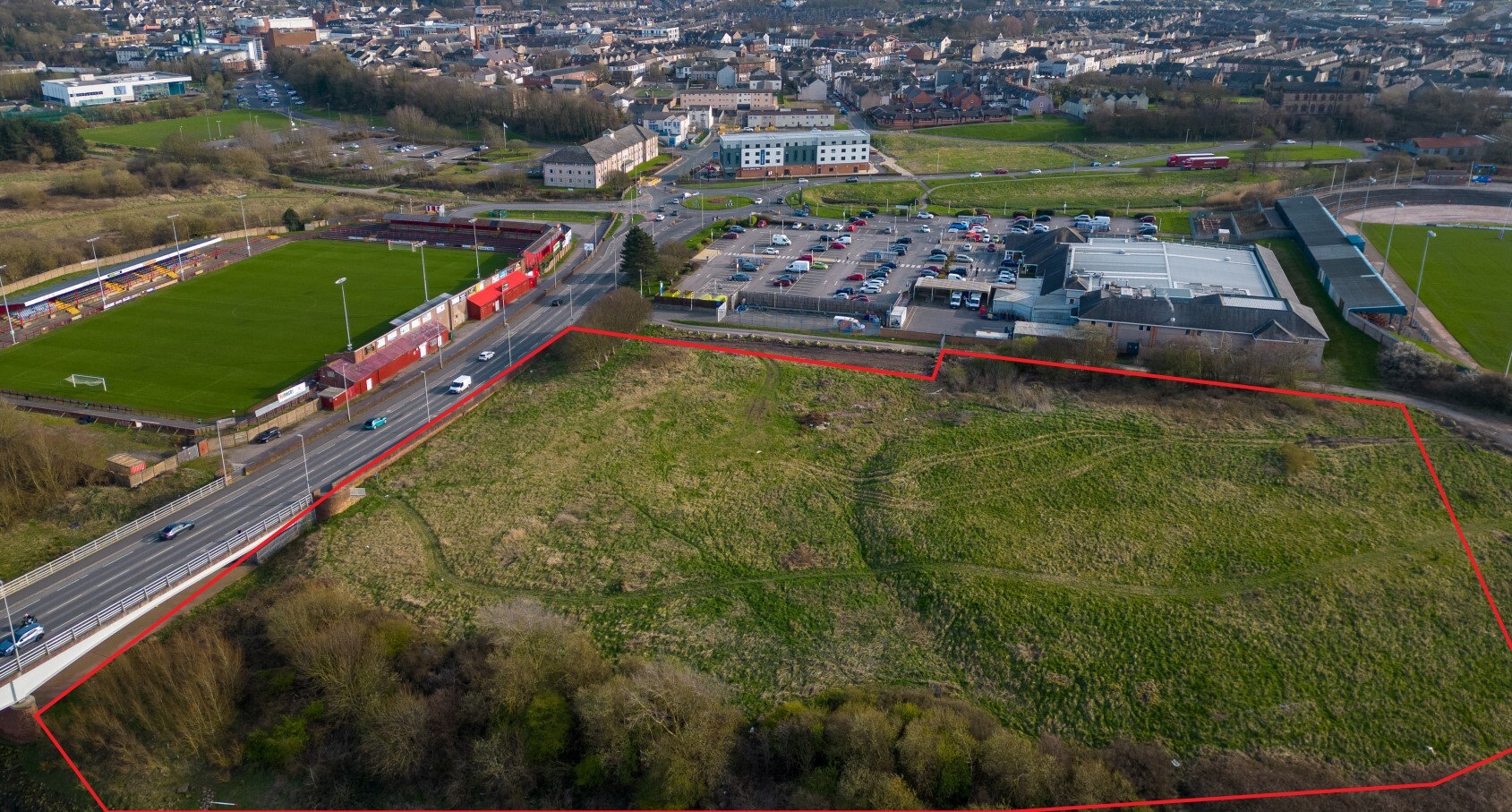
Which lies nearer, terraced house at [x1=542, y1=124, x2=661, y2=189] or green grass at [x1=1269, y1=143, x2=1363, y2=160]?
terraced house at [x1=542, y1=124, x2=661, y2=189]

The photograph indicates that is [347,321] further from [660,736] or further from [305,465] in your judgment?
[660,736]

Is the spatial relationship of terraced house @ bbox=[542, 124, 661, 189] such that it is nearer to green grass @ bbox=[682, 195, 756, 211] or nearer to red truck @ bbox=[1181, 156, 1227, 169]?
green grass @ bbox=[682, 195, 756, 211]

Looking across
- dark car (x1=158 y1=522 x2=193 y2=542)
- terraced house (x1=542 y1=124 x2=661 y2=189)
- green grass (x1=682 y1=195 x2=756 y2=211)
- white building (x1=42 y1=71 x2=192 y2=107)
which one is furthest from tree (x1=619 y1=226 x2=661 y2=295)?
white building (x1=42 y1=71 x2=192 y2=107)

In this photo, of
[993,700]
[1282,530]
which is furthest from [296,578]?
[1282,530]

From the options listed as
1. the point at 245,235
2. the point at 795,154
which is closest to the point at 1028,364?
the point at 795,154

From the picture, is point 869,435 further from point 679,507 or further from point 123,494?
point 123,494
